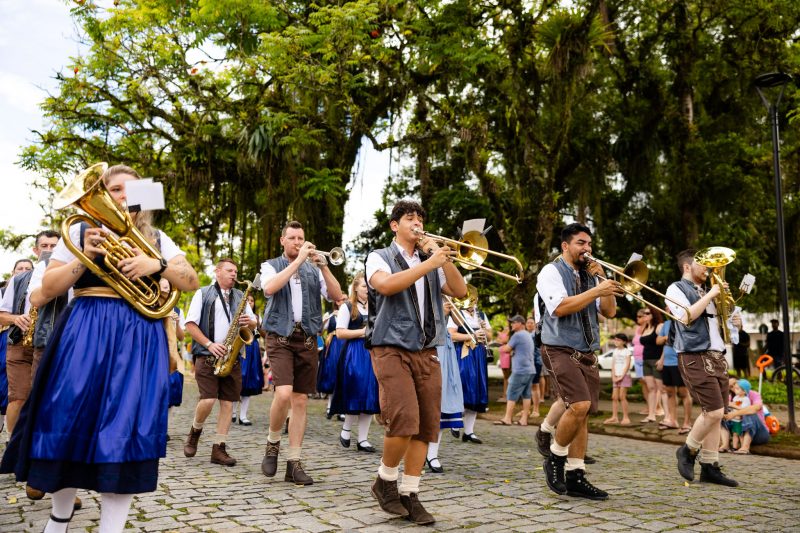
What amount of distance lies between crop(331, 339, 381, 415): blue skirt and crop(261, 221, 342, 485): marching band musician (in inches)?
85.0

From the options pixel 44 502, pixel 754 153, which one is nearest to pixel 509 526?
pixel 44 502

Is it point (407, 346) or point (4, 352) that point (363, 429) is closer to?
point (4, 352)

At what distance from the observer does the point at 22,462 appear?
3188mm

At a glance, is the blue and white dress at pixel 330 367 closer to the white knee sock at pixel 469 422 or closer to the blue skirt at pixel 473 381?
the blue skirt at pixel 473 381

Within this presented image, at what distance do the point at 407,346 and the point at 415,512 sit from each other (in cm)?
110

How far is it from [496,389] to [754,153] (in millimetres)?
9222

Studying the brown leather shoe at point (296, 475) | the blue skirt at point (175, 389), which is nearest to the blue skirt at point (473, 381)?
the brown leather shoe at point (296, 475)

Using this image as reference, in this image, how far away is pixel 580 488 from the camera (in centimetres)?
562

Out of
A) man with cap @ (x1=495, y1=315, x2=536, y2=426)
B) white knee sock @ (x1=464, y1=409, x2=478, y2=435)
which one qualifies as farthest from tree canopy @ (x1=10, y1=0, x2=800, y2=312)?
white knee sock @ (x1=464, y1=409, x2=478, y2=435)

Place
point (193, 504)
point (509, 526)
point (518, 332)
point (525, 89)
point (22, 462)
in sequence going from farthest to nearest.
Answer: point (525, 89) < point (518, 332) < point (193, 504) < point (509, 526) < point (22, 462)

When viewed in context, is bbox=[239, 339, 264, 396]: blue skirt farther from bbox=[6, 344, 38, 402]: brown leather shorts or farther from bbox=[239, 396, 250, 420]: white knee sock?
bbox=[6, 344, 38, 402]: brown leather shorts

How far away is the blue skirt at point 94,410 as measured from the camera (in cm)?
314

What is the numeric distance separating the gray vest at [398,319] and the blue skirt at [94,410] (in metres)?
1.73

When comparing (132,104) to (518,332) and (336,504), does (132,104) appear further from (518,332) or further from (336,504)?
(336,504)
